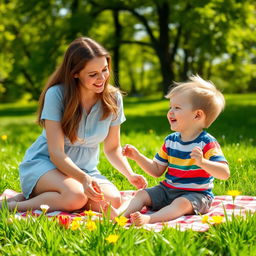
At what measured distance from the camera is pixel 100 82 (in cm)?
339

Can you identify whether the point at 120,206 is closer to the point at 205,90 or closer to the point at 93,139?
the point at 93,139

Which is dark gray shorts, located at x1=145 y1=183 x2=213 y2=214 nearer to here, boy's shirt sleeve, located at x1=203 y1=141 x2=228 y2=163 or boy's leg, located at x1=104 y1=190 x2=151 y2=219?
boy's leg, located at x1=104 y1=190 x2=151 y2=219

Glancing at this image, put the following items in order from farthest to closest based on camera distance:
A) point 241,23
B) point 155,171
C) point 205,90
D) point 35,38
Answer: point 35,38 → point 241,23 → point 155,171 → point 205,90

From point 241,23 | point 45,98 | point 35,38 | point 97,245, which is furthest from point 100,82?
point 35,38

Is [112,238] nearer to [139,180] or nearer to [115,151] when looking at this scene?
[139,180]

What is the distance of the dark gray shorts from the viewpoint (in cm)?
309

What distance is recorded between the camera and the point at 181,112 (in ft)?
10.2

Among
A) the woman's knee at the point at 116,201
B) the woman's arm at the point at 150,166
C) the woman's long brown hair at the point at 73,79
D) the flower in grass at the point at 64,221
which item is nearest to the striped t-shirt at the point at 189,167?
the woman's arm at the point at 150,166

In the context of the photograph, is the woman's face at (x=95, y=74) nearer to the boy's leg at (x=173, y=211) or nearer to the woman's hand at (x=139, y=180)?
the woman's hand at (x=139, y=180)

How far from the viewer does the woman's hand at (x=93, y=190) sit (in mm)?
2873

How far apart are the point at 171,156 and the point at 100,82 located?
2.40ft

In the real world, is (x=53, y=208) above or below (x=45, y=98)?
below

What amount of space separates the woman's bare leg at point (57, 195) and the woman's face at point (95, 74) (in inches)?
26.5

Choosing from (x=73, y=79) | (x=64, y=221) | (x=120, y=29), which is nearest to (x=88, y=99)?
(x=73, y=79)
